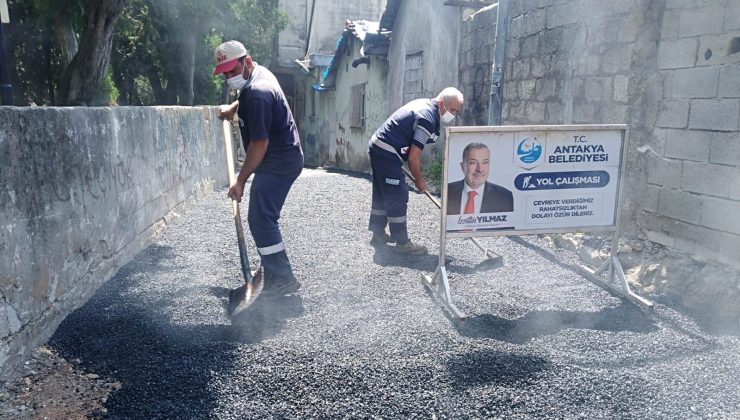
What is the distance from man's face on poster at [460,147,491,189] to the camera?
3.97m

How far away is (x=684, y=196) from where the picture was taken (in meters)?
4.48

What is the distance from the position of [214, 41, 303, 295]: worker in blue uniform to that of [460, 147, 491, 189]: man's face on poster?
1.29m

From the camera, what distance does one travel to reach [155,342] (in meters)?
3.34

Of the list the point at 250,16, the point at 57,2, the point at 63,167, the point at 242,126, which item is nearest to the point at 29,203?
the point at 63,167

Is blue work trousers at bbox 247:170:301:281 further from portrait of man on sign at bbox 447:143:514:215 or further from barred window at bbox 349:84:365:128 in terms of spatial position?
barred window at bbox 349:84:365:128

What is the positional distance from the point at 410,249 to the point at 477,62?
4335 millimetres

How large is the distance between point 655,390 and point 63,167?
3.77 meters

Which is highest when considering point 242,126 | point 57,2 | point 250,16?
point 250,16

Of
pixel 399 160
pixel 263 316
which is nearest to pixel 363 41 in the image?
pixel 399 160

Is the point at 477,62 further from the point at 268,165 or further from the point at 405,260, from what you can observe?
the point at 268,165

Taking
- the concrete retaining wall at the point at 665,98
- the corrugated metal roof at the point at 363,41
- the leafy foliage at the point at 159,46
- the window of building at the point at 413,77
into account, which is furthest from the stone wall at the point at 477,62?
the leafy foliage at the point at 159,46

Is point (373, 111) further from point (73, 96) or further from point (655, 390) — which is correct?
point (655, 390)

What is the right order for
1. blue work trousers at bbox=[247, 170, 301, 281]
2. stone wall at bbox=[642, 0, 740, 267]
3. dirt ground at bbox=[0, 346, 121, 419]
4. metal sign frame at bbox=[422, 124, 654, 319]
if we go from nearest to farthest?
dirt ground at bbox=[0, 346, 121, 419] → metal sign frame at bbox=[422, 124, 654, 319] → stone wall at bbox=[642, 0, 740, 267] → blue work trousers at bbox=[247, 170, 301, 281]

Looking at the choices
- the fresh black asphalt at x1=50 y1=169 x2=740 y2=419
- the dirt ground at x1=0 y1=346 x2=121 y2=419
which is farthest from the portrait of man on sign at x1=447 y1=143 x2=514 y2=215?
the dirt ground at x1=0 y1=346 x2=121 y2=419
